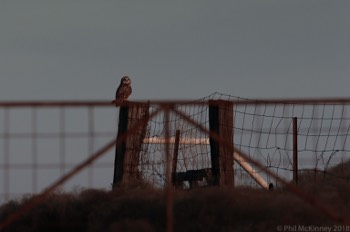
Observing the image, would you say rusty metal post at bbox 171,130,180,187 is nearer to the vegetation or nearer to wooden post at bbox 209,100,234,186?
wooden post at bbox 209,100,234,186

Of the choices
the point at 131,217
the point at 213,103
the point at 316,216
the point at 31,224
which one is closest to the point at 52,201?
the point at 31,224

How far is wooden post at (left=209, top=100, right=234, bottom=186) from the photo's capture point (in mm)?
15711

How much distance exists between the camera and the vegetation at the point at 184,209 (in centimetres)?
1249

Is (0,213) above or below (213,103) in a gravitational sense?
below

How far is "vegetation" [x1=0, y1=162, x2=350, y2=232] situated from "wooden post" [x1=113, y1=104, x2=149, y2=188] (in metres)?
1.31

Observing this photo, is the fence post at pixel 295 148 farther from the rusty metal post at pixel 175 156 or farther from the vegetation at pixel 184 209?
the rusty metal post at pixel 175 156

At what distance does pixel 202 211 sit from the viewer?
41.8ft

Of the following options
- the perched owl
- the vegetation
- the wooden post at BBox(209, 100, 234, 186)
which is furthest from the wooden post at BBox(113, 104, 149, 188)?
the perched owl

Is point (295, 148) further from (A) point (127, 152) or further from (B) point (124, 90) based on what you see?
(B) point (124, 90)

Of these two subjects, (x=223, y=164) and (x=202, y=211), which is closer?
(x=202, y=211)

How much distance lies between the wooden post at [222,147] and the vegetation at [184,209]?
145cm

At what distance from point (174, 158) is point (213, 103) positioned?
252cm

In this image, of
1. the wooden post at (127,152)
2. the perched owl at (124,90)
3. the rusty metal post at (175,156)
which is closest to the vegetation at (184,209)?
the wooden post at (127,152)

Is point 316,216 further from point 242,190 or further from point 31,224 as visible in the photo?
point 31,224
